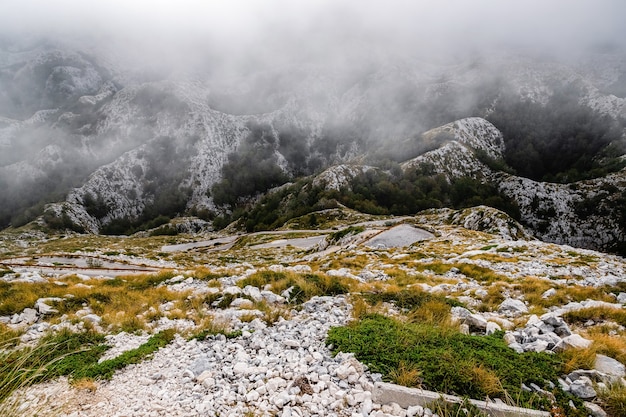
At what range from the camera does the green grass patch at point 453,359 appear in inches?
228

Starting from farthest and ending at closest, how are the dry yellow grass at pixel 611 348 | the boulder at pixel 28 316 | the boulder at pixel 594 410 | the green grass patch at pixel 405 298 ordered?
1. the green grass patch at pixel 405 298
2. the boulder at pixel 28 316
3. the dry yellow grass at pixel 611 348
4. the boulder at pixel 594 410

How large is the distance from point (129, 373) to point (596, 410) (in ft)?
31.3

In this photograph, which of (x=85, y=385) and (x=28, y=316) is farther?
(x=28, y=316)

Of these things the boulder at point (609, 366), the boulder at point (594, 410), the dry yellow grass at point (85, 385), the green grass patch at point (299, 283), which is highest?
the boulder at point (594, 410)

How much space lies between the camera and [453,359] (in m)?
6.48

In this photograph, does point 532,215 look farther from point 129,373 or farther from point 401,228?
point 129,373

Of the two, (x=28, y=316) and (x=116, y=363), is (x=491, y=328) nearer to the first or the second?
(x=116, y=363)

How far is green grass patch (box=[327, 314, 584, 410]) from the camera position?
578 cm

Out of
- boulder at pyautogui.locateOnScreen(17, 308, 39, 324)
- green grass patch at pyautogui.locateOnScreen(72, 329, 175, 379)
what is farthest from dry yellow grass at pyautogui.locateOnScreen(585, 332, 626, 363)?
boulder at pyautogui.locateOnScreen(17, 308, 39, 324)

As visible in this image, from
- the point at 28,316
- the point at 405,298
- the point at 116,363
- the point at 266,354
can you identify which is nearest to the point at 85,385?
the point at 116,363

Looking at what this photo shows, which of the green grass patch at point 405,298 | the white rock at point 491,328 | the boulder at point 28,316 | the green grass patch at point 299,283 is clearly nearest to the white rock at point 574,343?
the white rock at point 491,328

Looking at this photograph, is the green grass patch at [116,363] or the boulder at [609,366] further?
the green grass patch at [116,363]

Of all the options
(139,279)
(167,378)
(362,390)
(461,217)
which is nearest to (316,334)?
(362,390)

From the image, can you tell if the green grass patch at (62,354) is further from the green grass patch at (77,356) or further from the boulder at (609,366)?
the boulder at (609,366)
